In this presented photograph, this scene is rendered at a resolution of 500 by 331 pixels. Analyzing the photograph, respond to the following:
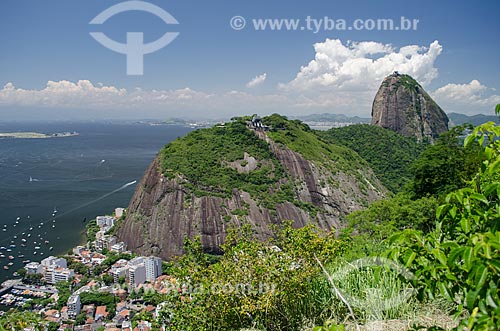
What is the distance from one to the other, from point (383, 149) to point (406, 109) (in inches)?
762

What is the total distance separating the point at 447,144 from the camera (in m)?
14.5

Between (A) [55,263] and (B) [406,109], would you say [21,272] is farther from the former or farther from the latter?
(B) [406,109]

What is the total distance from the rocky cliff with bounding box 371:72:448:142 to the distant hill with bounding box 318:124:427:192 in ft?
12.0

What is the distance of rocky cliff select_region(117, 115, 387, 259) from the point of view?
968 inches

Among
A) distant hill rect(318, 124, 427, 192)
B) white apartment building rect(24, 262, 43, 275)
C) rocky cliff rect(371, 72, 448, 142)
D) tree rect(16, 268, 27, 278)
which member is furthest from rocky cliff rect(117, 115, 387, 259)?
rocky cliff rect(371, 72, 448, 142)

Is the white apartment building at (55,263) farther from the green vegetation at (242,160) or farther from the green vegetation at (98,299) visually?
the green vegetation at (242,160)

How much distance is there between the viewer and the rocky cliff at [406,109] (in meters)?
59.8

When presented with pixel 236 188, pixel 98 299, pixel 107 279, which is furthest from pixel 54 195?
pixel 98 299

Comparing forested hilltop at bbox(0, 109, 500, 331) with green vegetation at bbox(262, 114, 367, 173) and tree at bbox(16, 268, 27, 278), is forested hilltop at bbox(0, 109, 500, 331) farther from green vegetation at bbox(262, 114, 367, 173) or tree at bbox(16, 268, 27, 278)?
tree at bbox(16, 268, 27, 278)

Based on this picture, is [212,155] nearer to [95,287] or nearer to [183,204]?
[183,204]

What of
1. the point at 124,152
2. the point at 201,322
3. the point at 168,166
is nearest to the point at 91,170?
the point at 124,152

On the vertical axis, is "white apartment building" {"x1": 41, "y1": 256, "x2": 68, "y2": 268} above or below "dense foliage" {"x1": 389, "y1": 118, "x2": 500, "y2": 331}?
below

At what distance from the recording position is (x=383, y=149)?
1828 inches

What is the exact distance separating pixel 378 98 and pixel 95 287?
58380 millimetres
